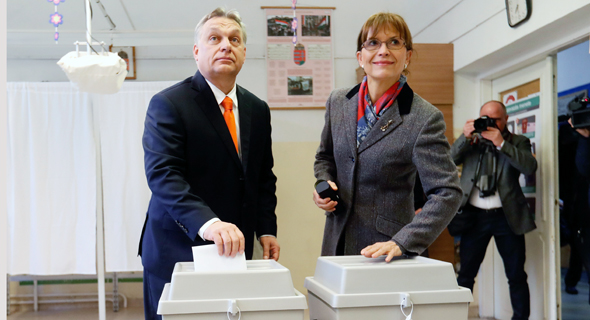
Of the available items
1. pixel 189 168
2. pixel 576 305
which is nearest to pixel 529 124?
pixel 576 305

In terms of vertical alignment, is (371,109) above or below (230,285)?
above

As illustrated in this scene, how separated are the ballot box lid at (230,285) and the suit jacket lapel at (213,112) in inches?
20.0

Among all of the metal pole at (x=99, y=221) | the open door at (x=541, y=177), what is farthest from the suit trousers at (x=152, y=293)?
the open door at (x=541, y=177)

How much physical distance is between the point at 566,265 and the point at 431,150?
9.87 feet

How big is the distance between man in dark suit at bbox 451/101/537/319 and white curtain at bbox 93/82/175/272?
93.0 inches

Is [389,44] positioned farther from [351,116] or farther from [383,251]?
[383,251]

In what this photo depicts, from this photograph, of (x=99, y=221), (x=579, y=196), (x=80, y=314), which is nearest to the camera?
(x=579, y=196)

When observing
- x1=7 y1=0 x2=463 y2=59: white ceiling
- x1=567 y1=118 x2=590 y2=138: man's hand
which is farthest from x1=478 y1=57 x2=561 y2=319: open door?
x1=7 y1=0 x2=463 y2=59: white ceiling

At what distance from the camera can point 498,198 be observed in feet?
11.2

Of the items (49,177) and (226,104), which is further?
(49,177)

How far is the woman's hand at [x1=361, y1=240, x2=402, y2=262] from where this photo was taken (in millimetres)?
1241

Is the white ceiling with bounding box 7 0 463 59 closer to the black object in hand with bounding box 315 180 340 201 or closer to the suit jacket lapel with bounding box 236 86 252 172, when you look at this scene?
the suit jacket lapel with bounding box 236 86 252 172

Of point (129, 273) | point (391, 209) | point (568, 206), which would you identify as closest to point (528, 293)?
point (568, 206)

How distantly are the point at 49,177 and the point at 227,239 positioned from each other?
3163 mm
